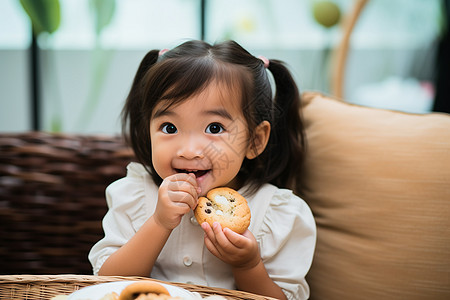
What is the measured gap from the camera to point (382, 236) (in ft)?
2.67

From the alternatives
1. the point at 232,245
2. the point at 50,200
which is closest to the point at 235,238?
the point at 232,245

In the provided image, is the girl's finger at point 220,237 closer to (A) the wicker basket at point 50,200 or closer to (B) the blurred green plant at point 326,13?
(A) the wicker basket at point 50,200

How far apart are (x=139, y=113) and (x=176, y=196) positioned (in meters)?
0.28

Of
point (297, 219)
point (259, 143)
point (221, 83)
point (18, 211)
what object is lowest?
point (18, 211)

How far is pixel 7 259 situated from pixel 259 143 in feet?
2.49

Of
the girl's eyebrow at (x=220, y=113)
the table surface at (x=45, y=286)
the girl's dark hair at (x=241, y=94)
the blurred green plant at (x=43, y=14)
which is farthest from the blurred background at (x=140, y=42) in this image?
the table surface at (x=45, y=286)

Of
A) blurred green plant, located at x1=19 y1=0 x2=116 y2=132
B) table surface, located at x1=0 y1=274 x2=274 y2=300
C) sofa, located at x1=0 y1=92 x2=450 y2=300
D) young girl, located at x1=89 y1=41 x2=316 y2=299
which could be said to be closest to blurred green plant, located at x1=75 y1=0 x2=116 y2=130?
blurred green plant, located at x1=19 y1=0 x2=116 y2=132

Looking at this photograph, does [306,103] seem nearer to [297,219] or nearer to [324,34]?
[297,219]

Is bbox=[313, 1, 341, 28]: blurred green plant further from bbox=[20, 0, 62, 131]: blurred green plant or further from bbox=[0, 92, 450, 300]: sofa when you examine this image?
bbox=[20, 0, 62, 131]: blurred green plant

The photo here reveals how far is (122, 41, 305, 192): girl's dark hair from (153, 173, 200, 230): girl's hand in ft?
0.45

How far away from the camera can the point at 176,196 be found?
688 millimetres

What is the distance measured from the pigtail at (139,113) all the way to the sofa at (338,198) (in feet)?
0.63

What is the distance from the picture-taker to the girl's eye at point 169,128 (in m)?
0.74

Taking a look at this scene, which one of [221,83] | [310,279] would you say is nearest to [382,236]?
[310,279]
